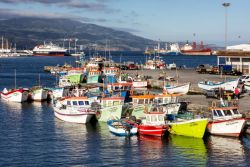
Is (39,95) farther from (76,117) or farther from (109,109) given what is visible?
(109,109)

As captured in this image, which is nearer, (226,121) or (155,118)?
(226,121)

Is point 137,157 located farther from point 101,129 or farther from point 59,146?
point 101,129

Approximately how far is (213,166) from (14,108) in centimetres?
3598

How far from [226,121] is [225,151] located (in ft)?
14.4

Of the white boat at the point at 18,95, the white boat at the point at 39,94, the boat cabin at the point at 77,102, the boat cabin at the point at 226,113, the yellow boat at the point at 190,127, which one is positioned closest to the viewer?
the yellow boat at the point at 190,127

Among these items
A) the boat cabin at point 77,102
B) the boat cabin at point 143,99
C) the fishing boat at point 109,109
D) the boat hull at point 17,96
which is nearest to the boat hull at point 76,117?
the fishing boat at point 109,109

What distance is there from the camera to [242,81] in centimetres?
6750

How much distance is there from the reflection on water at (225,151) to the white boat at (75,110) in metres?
13.5

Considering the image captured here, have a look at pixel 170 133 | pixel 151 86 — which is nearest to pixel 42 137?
pixel 170 133

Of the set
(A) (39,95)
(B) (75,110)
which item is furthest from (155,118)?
(A) (39,95)

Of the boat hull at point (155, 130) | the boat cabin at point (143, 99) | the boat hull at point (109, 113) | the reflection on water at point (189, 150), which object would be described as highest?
the boat cabin at point (143, 99)

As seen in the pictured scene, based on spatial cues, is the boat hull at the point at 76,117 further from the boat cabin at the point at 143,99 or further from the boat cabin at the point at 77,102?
the boat cabin at the point at 143,99

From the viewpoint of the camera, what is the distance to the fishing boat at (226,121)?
4184cm

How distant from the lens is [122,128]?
145 ft
